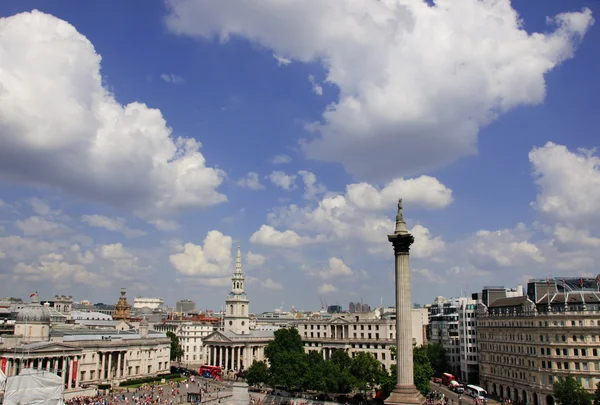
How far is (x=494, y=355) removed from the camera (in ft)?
370

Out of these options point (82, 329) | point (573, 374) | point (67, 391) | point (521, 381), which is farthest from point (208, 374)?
point (573, 374)

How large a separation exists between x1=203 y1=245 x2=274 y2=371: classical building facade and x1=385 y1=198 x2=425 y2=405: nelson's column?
98764 millimetres

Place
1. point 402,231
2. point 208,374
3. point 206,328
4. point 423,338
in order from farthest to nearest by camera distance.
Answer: point 206,328, point 423,338, point 208,374, point 402,231

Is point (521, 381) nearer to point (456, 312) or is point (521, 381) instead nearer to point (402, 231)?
point (456, 312)

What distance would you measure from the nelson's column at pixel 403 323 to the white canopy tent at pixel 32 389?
45157 mm

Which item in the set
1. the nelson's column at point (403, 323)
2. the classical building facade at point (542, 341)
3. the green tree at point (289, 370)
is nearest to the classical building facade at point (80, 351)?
the green tree at point (289, 370)

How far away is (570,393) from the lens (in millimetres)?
81688

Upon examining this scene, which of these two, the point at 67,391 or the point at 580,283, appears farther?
the point at 580,283

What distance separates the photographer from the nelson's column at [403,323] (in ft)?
200

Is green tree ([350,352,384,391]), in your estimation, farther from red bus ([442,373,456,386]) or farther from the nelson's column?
the nelson's column

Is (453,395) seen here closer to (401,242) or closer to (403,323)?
(403,323)

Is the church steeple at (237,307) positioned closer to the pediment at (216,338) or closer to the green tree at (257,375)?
the pediment at (216,338)

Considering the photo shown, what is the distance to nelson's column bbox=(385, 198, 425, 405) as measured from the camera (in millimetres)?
61025

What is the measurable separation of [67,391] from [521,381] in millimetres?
81939
